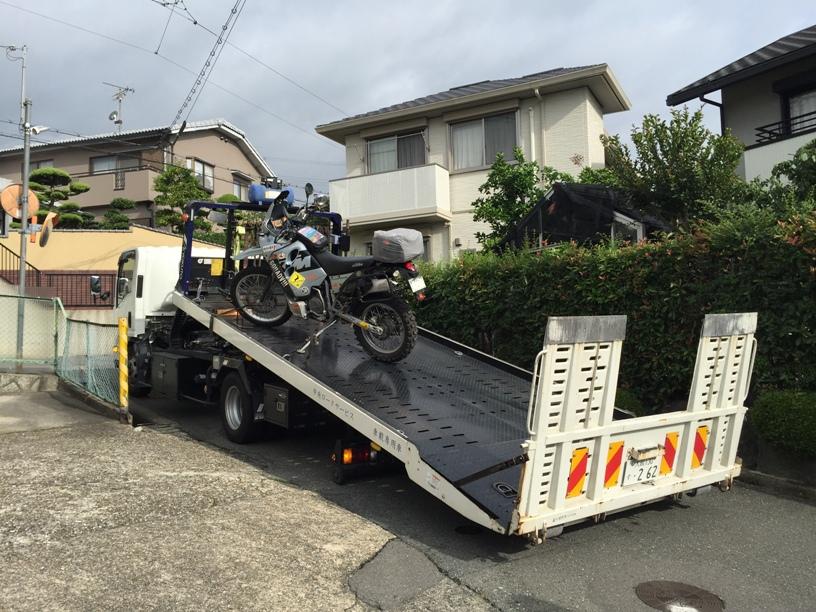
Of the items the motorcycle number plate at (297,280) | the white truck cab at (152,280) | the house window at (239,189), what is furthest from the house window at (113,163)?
the motorcycle number plate at (297,280)

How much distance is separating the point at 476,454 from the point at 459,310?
492 centimetres

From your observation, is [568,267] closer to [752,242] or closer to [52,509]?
[752,242]

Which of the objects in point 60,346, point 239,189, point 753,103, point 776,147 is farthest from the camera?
point 239,189

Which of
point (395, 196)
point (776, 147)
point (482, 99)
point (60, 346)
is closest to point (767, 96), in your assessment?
point (776, 147)

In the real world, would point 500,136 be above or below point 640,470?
above

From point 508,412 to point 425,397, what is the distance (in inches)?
29.1

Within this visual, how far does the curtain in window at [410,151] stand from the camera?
17812 mm

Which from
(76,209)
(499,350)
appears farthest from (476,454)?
(76,209)

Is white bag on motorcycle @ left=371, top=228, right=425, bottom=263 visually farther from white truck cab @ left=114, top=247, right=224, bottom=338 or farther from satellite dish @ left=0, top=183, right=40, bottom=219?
satellite dish @ left=0, top=183, right=40, bottom=219

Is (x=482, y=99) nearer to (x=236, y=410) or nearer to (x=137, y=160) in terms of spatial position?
(x=236, y=410)

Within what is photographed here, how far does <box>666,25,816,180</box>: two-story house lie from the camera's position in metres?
13.6

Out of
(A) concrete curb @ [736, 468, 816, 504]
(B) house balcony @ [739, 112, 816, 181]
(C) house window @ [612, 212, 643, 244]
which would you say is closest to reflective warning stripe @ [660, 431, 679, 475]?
(A) concrete curb @ [736, 468, 816, 504]

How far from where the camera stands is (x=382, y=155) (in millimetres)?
18312

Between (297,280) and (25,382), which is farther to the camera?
(25,382)
